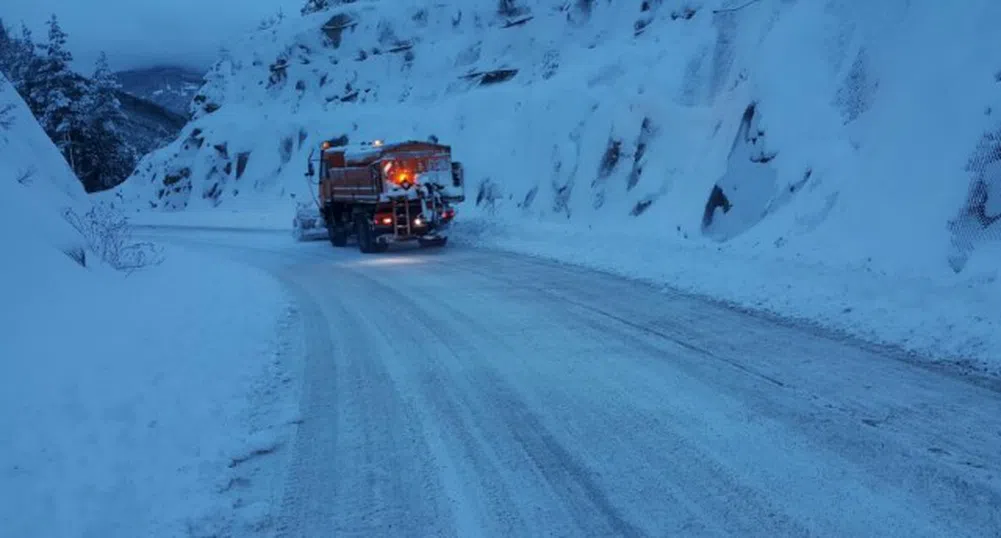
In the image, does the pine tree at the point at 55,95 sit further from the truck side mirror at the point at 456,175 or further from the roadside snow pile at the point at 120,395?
the roadside snow pile at the point at 120,395

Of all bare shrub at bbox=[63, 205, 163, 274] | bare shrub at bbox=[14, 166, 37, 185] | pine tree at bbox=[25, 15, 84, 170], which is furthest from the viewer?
pine tree at bbox=[25, 15, 84, 170]

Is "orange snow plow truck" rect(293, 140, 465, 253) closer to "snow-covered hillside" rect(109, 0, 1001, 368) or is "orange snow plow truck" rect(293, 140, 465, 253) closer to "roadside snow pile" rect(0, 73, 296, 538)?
"snow-covered hillside" rect(109, 0, 1001, 368)

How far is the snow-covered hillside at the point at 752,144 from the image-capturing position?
428 inches

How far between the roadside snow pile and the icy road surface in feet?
1.45

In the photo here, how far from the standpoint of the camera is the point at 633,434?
5.86m

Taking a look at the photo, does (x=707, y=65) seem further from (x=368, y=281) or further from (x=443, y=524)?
(x=443, y=524)

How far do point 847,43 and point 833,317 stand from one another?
911 cm

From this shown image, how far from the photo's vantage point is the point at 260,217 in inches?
1661

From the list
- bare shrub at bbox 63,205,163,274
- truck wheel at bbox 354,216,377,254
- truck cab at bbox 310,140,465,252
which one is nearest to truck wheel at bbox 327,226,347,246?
truck cab at bbox 310,140,465,252

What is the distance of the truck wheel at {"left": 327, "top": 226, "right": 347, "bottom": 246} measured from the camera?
26398 millimetres

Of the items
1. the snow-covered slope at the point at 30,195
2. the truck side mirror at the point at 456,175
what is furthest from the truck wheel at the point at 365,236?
the snow-covered slope at the point at 30,195

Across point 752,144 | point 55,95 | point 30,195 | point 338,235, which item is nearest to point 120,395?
point 30,195

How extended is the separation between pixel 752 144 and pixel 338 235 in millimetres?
14309

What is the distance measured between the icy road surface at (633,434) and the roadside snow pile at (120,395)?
1.45ft
